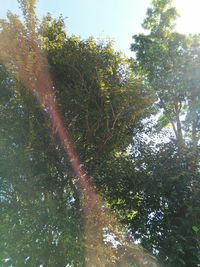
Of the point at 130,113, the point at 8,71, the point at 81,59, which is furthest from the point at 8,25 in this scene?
the point at 130,113

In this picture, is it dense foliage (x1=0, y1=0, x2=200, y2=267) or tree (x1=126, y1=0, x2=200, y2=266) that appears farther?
tree (x1=126, y1=0, x2=200, y2=266)

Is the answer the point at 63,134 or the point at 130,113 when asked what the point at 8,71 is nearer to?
the point at 63,134

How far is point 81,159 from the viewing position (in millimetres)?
11469

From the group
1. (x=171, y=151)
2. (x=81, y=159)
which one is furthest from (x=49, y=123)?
(x=171, y=151)

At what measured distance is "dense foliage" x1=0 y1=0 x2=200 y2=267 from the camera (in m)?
10.0

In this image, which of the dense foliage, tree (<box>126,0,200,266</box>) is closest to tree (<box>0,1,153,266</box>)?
the dense foliage

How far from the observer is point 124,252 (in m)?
10.5

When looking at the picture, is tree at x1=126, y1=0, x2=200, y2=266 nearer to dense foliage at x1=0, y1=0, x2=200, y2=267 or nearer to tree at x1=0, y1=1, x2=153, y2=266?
dense foliage at x1=0, y1=0, x2=200, y2=267

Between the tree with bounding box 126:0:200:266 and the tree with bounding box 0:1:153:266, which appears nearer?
the tree with bounding box 0:1:153:266

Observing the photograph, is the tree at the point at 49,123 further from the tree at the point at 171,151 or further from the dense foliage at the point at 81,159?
the tree at the point at 171,151

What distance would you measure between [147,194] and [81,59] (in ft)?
15.6

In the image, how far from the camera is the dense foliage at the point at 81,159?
32.8ft

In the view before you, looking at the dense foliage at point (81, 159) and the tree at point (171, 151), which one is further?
the tree at point (171, 151)

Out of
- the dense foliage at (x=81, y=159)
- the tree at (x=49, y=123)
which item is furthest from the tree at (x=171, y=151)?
the tree at (x=49, y=123)
